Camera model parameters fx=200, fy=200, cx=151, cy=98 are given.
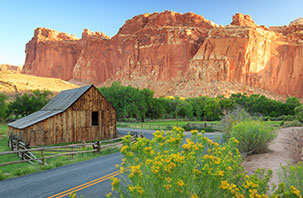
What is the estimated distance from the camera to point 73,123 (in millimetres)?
17328

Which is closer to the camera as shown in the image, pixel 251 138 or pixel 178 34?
pixel 251 138

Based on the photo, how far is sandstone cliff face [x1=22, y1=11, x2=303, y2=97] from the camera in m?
90.3

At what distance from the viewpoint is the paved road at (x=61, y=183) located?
6.43 meters

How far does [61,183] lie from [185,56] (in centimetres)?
10298

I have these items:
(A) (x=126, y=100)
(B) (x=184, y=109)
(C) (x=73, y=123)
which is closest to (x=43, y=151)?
(C) (x=73, y=123)

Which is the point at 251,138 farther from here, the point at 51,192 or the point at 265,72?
the point at 265,72

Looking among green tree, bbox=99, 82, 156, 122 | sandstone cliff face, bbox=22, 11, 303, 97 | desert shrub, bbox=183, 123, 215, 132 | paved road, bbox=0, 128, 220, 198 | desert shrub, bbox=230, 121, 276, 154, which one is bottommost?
desert shrub, bbox=183, 123, 215, 132

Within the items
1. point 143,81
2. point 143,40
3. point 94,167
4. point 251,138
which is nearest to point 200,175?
point 94,167

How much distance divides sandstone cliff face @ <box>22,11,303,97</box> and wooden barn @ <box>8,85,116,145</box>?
68139 millimetres

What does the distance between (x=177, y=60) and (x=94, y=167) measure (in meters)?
99.2

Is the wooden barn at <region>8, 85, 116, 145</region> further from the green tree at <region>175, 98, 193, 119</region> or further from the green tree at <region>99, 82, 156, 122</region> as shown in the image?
the green tree at <region>175, 98, 193, 119</region>

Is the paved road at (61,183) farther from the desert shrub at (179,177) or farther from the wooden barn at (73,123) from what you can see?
the wooden barn at (73,123)

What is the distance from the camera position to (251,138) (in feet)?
34.8

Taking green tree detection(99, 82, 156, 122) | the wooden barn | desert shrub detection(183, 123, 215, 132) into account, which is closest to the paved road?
the wooden barn
